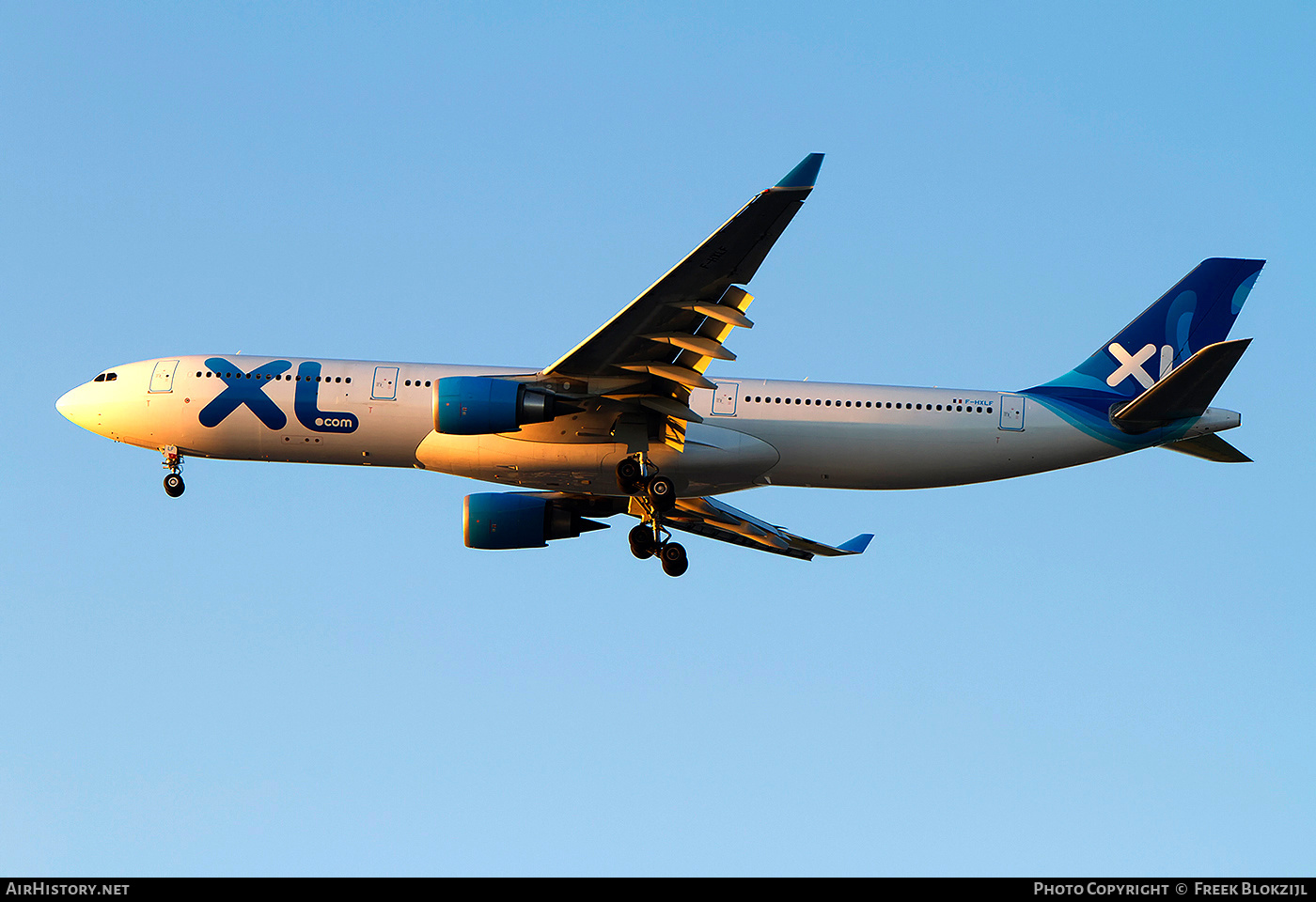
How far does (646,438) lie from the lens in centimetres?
3162

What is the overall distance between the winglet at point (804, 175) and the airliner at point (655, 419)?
21.5 ft

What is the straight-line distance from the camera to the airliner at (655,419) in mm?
30250

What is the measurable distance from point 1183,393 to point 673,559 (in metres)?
13.0

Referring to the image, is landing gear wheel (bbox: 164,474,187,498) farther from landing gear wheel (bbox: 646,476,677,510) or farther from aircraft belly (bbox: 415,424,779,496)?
landing gear wheel (bbox: 646,476,677,510)

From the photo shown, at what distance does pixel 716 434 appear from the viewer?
3262 centimetres

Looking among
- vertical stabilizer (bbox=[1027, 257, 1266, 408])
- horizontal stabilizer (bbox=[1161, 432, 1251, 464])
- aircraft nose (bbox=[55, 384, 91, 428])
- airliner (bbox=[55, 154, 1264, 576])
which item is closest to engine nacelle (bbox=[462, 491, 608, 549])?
airliner (bbox=[55, 154, 1264, 576])

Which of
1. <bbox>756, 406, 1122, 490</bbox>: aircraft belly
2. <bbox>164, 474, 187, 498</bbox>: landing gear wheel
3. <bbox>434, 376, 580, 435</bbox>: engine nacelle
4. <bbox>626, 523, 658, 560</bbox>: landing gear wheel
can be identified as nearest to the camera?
<bbox>434, 376, 580, 435</bbox>: engine nacelle

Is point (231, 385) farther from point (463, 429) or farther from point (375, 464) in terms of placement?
point (463, 429)

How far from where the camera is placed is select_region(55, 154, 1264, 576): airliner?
30.2 metres

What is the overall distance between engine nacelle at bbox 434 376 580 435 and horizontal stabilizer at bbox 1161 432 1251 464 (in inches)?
636

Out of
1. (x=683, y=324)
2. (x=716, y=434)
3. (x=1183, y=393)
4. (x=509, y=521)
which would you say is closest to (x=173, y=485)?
(x=509, y=521)

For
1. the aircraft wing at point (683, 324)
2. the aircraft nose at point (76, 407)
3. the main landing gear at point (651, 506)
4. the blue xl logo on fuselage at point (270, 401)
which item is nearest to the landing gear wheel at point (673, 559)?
the main landing gear at point (651, 506)

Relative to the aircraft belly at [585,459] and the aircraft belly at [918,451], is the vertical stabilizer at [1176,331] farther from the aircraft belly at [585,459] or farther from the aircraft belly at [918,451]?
the aircraft belly at [585,459]
